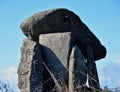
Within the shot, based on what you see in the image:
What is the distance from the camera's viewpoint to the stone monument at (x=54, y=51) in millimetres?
6688

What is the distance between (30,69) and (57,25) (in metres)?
1.35

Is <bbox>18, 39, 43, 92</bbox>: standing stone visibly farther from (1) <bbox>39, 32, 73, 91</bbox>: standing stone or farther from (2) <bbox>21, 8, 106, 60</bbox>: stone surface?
(2) <bbox>21, 8, 106, 60</bbox>: stone surface

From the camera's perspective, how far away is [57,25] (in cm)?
773

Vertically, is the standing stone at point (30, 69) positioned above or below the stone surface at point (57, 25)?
below

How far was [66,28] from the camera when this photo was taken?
25.8 ft

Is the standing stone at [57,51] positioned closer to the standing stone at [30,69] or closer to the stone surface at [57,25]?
the standing stone at [30,69]

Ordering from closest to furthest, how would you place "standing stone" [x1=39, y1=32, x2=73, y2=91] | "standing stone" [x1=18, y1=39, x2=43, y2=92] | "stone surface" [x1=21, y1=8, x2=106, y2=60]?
"standing stone" [x1=18, y1=39, x2=43, y2=92]
"standing stone" [x1=39, y1=32, x2=73, y2=91]
"stone surface" [x1=21, y1=8, x2=106, y2=60]

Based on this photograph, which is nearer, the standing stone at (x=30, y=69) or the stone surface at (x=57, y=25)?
the standing stone at (x=30, y=69)

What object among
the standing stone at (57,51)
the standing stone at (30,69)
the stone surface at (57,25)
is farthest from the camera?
the stone surface at (57,25)

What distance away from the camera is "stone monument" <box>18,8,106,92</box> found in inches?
263

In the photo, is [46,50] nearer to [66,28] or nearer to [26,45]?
[26,45]

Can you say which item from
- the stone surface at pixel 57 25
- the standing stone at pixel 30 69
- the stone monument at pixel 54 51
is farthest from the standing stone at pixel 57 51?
the stone surface at pixel 57 25

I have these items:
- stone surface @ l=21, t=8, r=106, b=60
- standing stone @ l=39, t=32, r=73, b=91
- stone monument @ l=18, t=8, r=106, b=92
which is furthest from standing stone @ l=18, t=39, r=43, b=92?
stone surface @ l=21, t=8, r=106, b=60

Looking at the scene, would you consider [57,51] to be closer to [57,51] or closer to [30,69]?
[57,51]
